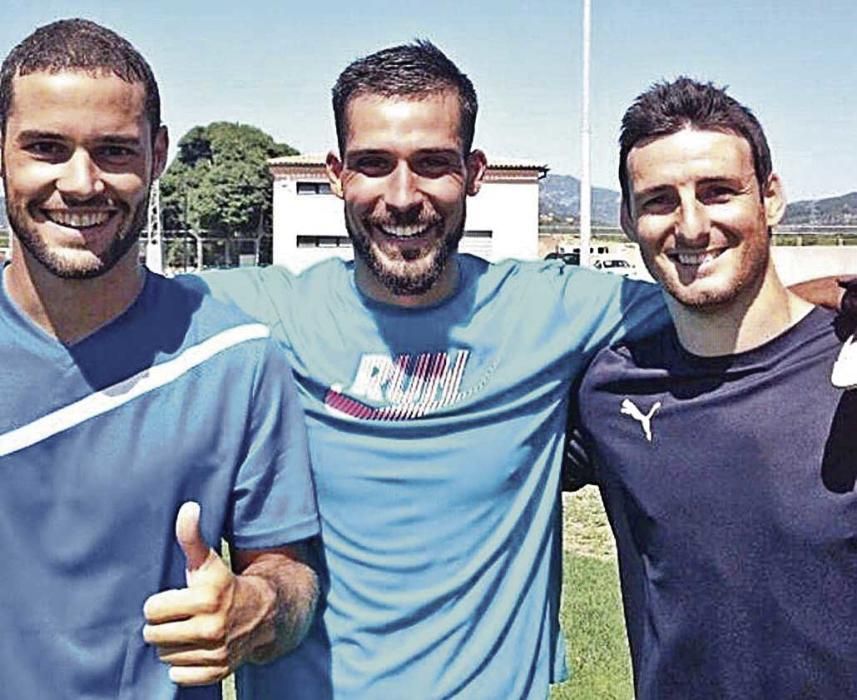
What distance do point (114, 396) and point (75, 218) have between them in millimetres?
318

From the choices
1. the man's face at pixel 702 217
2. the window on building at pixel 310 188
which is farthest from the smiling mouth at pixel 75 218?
the window on building at pixel 310 188

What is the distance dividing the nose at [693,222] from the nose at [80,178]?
1149 mm

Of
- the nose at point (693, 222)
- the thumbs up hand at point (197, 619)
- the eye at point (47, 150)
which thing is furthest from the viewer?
the nose at point (693, 222)

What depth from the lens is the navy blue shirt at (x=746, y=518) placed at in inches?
86.8

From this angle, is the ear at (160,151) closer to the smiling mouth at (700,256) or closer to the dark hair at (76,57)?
the dark hair at (76,57)

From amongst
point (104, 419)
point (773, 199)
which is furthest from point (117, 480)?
point (773, 199)

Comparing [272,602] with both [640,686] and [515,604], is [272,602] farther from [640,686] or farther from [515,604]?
[640,686]

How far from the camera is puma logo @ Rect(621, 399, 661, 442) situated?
8.16 feet

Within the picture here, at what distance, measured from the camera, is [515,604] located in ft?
8.04

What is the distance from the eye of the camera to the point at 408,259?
2.48 m

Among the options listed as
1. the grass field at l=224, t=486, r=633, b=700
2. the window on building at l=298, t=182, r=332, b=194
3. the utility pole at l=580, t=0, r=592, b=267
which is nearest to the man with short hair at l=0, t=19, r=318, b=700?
the grass field at l=224, t=486, r=633, b=700

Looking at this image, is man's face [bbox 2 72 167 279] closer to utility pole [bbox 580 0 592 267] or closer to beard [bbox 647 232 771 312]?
beard [bbox 647 232 771 312]

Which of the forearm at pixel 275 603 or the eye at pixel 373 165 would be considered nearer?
the forearm at pixel 275 603

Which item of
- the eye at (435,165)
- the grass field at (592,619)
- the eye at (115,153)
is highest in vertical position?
the eye at (435,165)
